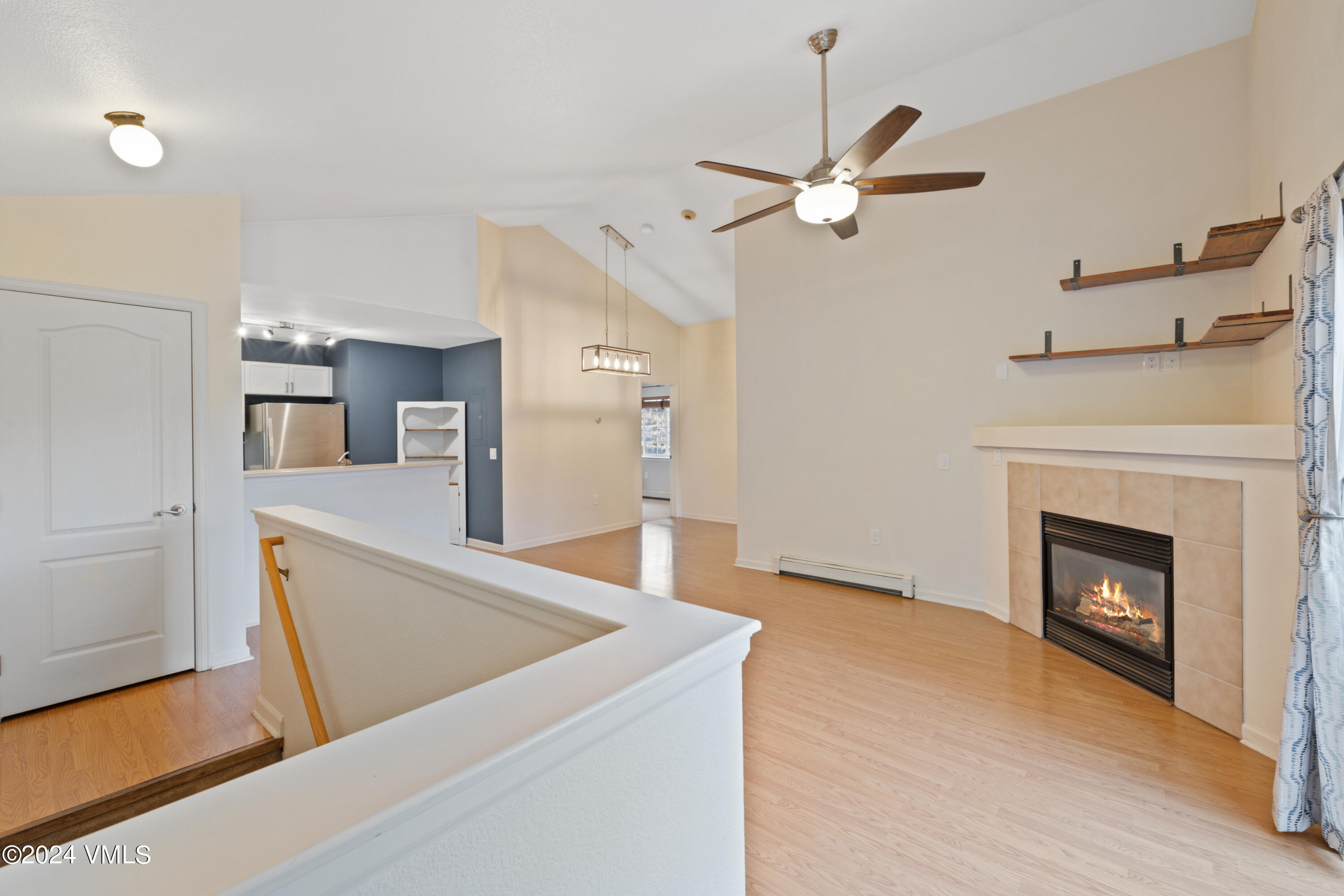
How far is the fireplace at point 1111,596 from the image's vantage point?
9.13 ft

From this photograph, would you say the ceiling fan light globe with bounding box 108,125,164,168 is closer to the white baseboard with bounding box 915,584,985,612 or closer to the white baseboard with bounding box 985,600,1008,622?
the white baseboard with bounding box 915,584,985,612

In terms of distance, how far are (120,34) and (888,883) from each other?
3.33 meters

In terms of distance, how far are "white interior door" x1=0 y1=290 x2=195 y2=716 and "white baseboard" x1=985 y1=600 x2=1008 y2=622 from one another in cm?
483

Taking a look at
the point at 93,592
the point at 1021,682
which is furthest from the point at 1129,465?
the point at 93,592

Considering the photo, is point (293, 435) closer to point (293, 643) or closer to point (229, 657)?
point (229, 657)

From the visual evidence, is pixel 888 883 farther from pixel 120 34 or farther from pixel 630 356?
pixel 630 356

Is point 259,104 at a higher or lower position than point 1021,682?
higher

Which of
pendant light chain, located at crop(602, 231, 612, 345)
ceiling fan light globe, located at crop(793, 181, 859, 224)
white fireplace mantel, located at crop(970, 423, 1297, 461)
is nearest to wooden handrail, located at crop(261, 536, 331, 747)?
ceiling fan light globe, located at crop(793, 181, 859, 224)

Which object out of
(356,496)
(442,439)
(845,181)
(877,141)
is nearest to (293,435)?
(442,439)

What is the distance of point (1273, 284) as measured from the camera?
108 inches

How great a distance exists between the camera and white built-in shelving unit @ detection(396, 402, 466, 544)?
6508mm

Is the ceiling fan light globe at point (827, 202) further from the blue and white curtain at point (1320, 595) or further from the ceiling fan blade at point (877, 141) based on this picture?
the blue and white curtain at point (1320, 595)

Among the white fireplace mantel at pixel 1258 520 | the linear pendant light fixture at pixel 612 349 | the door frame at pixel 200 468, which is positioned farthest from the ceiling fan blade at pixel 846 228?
the door frame at pixel 200 468

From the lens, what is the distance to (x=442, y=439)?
671 cm
